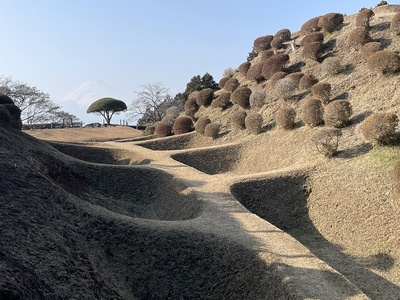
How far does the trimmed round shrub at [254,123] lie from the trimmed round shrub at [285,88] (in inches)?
78.0

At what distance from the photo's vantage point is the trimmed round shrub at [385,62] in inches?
663

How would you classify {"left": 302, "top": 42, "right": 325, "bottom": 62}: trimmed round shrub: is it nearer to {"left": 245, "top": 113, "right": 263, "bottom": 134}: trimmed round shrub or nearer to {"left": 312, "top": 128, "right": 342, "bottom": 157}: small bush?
{"left": 245, "top": 113, "right": 263, "bottom": 134}: trimmed round shrub

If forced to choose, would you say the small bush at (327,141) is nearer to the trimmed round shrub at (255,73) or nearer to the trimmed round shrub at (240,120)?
the trimmed round shrub at (240,120)

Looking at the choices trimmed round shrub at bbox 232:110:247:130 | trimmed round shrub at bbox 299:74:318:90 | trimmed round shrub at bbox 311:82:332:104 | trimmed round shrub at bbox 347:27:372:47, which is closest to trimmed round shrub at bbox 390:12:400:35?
trimmed round shrub at bbox 347:27:372:47

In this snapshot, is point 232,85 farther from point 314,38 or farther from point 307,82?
point 307,82

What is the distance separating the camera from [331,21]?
24.9 m

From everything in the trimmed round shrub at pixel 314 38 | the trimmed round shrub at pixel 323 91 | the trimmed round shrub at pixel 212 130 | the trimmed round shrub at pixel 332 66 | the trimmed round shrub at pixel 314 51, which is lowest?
the trimmed round shrub at pixel 212 130

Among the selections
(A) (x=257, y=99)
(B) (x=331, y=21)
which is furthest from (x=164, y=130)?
(B) (x=331, y=21)

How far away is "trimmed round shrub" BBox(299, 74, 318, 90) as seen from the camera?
2053 cm

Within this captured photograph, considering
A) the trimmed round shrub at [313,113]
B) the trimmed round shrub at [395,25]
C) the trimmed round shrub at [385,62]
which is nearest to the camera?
the trimmed round shrub at [313,113]

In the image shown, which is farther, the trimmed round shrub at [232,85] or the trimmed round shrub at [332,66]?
the trimmed round shrub at [232,85]

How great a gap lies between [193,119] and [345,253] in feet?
62.4

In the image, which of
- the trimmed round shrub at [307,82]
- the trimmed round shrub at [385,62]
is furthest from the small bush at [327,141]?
the trimmed round shrub at [307,82]

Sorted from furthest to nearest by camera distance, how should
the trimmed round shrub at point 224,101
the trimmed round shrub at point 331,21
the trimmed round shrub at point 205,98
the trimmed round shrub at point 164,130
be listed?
1. the trimmed round shrub at point 205,98
2. the trimmed round shrub at point 164,130
3. the trimmed round shrub at point 224,101
4. the trimmed round shrub at point 331,21
